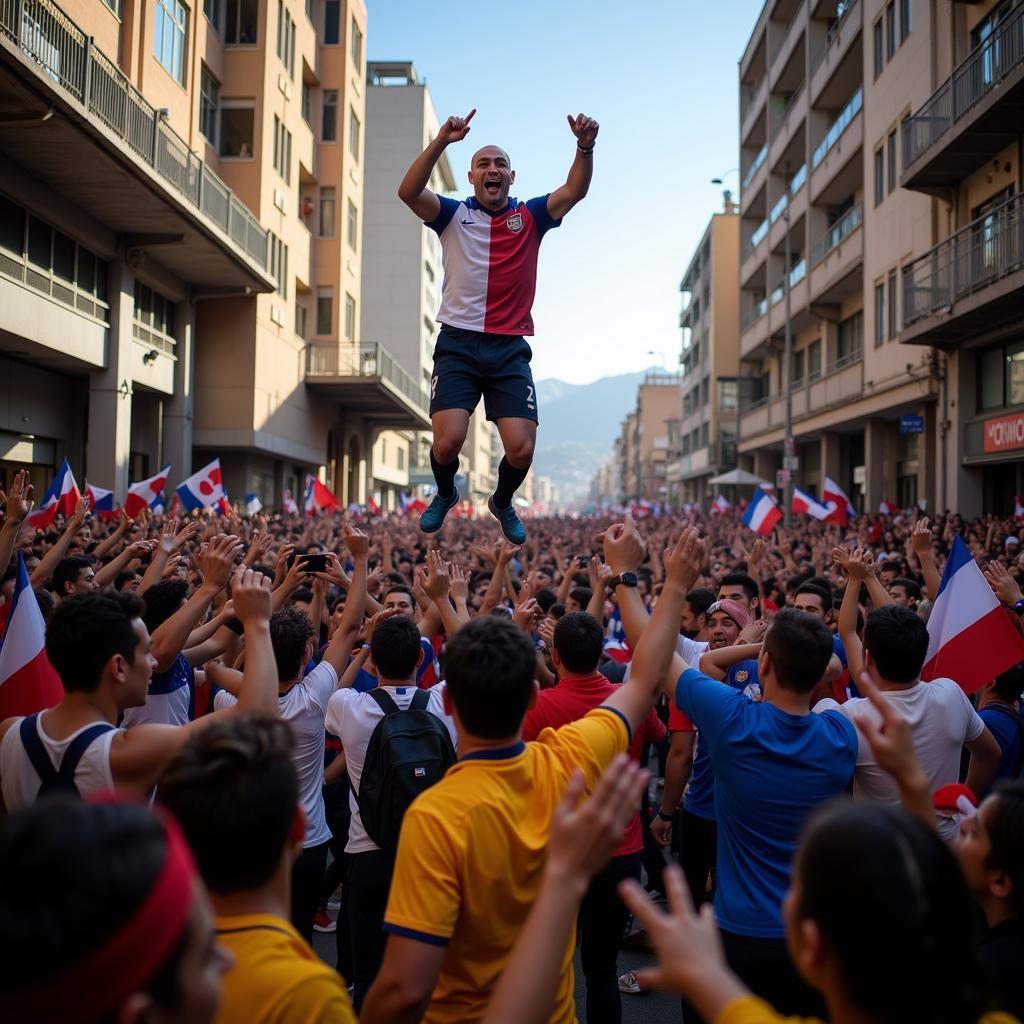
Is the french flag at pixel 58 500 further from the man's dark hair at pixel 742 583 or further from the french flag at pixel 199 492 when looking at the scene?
the man's dark hair at pixel 742 583

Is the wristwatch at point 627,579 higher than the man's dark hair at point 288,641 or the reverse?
higher

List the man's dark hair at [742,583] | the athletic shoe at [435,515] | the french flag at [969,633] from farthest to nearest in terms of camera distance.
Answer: the man's dark hair at [742,583] < the athletic shoe at [435,515] < the french flag at [969,633]

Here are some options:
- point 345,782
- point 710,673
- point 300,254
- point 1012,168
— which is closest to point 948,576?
point 710,673

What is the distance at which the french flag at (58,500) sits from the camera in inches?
385

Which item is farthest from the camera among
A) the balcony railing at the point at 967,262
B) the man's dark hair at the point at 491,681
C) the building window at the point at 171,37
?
the building window at the point at 171,37

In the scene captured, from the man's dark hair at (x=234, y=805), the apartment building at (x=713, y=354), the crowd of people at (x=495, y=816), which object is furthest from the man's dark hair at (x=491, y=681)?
the apartment building at (x=713, y=354)

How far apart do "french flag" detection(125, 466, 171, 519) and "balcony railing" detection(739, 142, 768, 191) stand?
33.1m

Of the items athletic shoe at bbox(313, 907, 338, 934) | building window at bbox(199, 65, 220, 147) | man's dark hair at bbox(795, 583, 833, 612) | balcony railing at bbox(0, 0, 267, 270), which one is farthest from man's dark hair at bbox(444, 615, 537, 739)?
A: building window at bbox(199, 65, 220, 147)

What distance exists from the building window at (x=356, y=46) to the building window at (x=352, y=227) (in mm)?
5880

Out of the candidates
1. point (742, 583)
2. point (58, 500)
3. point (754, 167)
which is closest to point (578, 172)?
point (742, 583)

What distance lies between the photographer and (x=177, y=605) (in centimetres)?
491

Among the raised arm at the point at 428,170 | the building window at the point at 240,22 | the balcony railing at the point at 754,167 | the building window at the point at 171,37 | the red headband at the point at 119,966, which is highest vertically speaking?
the balcony railing at the point at 754,167

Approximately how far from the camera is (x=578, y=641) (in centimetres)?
414

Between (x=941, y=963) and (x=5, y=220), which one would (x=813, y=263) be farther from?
(x=941, y=963)
